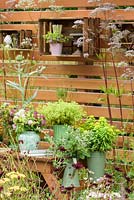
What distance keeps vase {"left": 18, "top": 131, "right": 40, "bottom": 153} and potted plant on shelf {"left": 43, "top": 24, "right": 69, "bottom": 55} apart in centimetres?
98

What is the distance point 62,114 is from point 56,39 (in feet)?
2.88

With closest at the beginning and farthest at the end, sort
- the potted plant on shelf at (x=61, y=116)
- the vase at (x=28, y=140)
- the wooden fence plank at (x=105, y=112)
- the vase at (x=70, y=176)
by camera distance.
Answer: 1. the vase at (x=70, y=176)
2. the vase at (x=28, y=140)
3. the potted plant on shelf at (x=61, y=116)
4. the wooden fence plank at (x=105, y=112)

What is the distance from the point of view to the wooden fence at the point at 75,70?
19.4ft

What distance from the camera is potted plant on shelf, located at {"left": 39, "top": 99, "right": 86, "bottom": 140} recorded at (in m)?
5.49

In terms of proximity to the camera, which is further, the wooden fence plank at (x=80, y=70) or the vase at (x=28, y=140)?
the wooden fence plank at (x=80, y=70)

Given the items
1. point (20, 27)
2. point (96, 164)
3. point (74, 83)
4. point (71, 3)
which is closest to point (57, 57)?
point (74, 83)

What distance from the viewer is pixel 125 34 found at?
18.3 feet

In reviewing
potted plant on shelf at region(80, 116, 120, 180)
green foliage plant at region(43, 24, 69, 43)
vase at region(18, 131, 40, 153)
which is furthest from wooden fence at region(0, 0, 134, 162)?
vase at region(18, 131, 40, 153)

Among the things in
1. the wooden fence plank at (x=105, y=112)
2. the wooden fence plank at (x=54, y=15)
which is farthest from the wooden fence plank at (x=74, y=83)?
the wooden fence plank at (x=54, y=15)

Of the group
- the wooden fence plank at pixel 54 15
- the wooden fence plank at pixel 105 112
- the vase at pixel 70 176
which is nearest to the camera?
the vase at pixel 70 176

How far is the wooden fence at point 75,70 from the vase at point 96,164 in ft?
2.28

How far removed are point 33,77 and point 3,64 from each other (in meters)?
0.40

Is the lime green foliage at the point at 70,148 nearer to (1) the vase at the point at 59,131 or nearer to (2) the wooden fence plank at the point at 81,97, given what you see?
(1) the vase at the point at 59,131

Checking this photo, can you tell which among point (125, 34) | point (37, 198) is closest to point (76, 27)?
point (125, 34)
